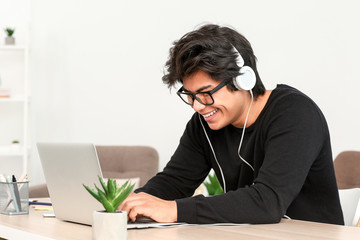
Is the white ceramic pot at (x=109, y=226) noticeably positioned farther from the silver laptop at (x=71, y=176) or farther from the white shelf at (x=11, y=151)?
the white shelf at (x=11, y=151)

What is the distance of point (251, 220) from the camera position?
1.50 metres

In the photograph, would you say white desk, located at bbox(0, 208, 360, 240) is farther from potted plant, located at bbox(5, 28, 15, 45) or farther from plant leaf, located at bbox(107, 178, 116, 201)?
potted plant, located at bbox(5, 28, 15, 45)

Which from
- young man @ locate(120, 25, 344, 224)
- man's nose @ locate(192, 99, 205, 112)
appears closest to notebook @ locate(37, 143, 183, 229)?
young man @ locate(120, 25, 344, 224)

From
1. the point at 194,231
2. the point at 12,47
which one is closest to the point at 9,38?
the point at 12,47

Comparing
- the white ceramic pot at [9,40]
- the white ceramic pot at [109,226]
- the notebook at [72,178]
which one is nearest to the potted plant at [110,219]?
the white ceramic pot at [109,226]

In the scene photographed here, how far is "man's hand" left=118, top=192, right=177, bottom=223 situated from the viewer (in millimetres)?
1463

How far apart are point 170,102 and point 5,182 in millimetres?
2417

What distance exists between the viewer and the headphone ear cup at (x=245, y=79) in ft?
5.60

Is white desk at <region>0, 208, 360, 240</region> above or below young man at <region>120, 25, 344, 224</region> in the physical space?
below

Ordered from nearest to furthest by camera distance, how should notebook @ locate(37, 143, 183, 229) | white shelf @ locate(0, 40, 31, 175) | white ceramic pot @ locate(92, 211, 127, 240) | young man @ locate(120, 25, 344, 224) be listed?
white ceramic pot @ locate(92, 211, 127, 240)
notebook @ locate(37, 143, 183, 229)
young man @ locate(120, 25, 344, 224)
white shelf @ locate(0, 40, 31, 175)

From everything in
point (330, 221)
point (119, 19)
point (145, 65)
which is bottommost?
point (330, 221)

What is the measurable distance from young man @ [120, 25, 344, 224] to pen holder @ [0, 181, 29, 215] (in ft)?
1.17

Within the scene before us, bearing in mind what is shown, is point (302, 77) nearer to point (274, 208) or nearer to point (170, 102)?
point (170, 102)

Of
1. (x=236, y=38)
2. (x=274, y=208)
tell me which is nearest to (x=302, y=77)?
(x=236, y=38)
